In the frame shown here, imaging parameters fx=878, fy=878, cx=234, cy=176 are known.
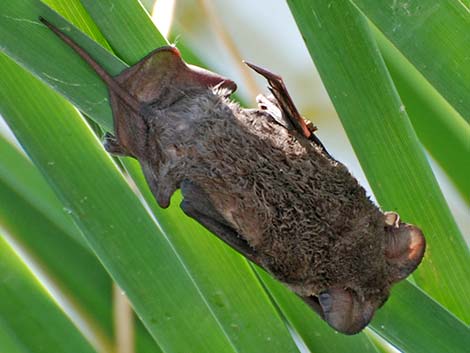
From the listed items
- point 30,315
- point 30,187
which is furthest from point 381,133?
point 30,187

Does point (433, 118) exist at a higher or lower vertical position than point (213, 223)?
lower

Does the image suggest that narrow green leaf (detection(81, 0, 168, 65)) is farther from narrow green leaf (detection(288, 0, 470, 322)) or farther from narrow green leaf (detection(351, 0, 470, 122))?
narrow green leaf (detection(351, 0, 470, 122))

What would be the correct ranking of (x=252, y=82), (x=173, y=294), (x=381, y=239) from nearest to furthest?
(x=173, y=294), (x=381, y=239), (x=252, y=82)

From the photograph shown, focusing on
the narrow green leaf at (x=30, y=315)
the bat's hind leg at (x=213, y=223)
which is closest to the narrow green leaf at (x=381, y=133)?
the bat's hind leg at (x=213, y=223)

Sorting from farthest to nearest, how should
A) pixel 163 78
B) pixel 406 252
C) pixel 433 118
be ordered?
1. pixel 433 118
2. pixel 163 78
3. pixel 406 252

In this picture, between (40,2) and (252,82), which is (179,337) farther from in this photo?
(252,82)

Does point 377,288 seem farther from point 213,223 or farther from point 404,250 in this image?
point 213,223

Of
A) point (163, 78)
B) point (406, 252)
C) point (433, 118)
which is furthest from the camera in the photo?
point (433, 118)

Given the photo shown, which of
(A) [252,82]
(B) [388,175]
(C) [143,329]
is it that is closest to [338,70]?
(B) [388,175]
